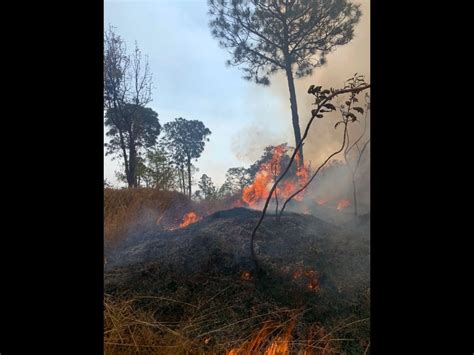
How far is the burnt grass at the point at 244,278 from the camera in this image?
1.76 metres

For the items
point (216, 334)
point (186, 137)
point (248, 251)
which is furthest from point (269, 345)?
point (186, 137)

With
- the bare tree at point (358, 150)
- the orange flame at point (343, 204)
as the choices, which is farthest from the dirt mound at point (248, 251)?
the bare tree at point (358, 150)

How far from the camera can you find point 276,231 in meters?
2.22

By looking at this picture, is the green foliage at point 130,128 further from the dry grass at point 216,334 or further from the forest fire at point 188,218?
the dry grass at point 216,334

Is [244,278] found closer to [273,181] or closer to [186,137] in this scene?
[273,181]

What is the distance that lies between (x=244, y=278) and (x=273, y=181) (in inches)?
21.6

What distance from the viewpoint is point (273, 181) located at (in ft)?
6.95

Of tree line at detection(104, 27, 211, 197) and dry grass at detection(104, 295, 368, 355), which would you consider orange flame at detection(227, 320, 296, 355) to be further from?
tree line at detection(104, 27, 211, 197)

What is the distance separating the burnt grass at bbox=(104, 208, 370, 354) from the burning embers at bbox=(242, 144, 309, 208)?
0.47ft

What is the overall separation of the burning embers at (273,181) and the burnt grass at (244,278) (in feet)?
0.47
